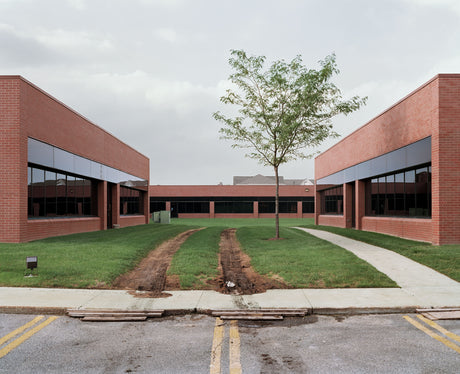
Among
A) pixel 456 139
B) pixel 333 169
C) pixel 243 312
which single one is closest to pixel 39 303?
pixel 243 312

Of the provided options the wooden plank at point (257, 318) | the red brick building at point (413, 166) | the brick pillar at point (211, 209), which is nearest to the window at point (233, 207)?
the brick pillar at point (211, 209)

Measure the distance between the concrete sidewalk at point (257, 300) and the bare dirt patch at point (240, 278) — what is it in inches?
21.6

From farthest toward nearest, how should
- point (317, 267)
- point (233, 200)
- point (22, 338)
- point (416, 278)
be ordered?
point (233, 200)
point (317, 267)
point (416, 278)
point (22, 338)

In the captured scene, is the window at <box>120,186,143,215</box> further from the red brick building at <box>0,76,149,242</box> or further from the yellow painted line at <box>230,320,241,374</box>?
the yellow painted line at <box>230,320,241,374</box>

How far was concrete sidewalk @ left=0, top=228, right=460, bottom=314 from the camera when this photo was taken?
7.57m

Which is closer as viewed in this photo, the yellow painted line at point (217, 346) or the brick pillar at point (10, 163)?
the yellow painted line at point (217, 346)

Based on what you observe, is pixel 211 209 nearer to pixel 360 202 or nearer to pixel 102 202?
pixel 102 202

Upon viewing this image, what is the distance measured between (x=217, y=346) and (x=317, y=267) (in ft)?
19.9

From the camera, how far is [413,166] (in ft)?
60.1

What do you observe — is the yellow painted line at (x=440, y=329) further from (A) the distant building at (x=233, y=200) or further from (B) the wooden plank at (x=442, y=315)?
(A) the distant building at (x=233, y=200)

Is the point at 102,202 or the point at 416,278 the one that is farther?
the point at 102,202

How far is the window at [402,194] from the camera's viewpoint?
57.1 feet

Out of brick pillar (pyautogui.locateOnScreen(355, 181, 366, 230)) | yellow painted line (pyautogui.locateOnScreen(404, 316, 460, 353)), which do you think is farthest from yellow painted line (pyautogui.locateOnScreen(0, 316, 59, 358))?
brick pillar (pyautogui.locateOnScreen(355, 181, 366, 230))

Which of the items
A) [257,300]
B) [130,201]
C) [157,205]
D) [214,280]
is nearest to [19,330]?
[257,300]
